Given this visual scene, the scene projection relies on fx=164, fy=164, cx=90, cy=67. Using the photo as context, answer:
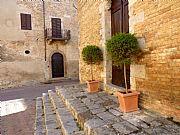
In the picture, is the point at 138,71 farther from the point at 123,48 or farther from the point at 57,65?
the point at 57,65

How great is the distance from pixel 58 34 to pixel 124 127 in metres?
12.4

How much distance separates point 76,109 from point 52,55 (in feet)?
35.6

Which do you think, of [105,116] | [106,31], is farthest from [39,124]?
[106,31]

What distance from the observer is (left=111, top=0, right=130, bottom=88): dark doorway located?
15.1 feet

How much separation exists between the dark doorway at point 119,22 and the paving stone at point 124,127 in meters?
1.96

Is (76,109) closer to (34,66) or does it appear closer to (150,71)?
(150,71)

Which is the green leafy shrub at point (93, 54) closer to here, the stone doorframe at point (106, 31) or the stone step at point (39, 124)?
the stone doorframe at point (106, 31)

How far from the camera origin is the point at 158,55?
118 inches

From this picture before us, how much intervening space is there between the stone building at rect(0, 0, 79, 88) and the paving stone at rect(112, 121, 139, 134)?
36.4 feet

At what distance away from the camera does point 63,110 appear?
409cm

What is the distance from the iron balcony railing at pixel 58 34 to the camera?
13.4 meters

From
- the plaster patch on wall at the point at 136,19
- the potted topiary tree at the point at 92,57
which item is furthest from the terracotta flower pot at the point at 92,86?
the plaster patch on wall at the point at 136,19

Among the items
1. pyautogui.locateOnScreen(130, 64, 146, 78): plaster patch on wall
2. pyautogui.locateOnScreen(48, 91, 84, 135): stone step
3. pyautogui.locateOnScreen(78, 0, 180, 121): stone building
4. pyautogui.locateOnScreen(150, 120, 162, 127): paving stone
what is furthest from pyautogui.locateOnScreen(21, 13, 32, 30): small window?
pyautogui.locateOnScreen(150, 120, 162, 127): paving stone

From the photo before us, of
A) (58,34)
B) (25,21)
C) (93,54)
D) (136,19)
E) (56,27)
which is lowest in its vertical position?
(93,54)
